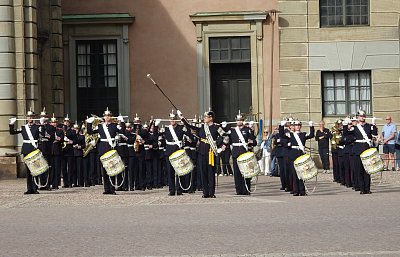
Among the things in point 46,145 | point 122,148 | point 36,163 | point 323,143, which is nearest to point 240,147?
point 122,148

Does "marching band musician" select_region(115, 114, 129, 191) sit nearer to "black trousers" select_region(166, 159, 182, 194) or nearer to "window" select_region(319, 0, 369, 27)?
"black trousers" select_region(166, 159, 182, 194)

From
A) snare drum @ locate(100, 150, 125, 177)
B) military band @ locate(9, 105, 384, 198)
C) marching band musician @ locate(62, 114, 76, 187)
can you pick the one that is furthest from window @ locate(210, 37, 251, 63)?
snare drum @ locate(100, 150, 125, 177)

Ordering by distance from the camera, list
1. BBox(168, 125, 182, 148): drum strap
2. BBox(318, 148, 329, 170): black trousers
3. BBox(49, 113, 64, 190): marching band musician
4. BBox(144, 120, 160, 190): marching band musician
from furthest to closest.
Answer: BBox(318, 148, 329, 170): black trousers → BBox(144, 120, 160, 190): marching band musician → BBox(49, 113, 64, 190): marching band musician → BBox(168, 125, 182, 148): drum strap

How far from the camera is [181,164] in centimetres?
2445

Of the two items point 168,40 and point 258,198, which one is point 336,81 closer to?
point 168,40

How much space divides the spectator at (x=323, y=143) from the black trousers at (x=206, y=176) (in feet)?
31.9

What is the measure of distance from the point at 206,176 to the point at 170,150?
1.55 meters

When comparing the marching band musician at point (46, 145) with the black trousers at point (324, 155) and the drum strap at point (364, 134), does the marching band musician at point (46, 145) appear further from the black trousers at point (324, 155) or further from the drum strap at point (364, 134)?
the black trousers at point (324, 155)

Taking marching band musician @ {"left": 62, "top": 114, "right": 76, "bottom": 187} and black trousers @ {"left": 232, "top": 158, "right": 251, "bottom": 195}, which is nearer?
black trousers @ {"left": 232, "top": 158, "right": 251, "bottom": 195}

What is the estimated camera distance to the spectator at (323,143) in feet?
111

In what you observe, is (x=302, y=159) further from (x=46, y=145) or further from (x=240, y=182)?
(x=46, y=145)

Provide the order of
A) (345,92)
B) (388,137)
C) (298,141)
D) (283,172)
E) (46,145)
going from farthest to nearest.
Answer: (345,92) < (388,137) < (46,145) < (283,172) < (298,141)

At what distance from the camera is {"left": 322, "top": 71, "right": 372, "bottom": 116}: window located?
125 ft

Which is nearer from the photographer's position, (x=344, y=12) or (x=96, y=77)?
(x=344, y=12)
